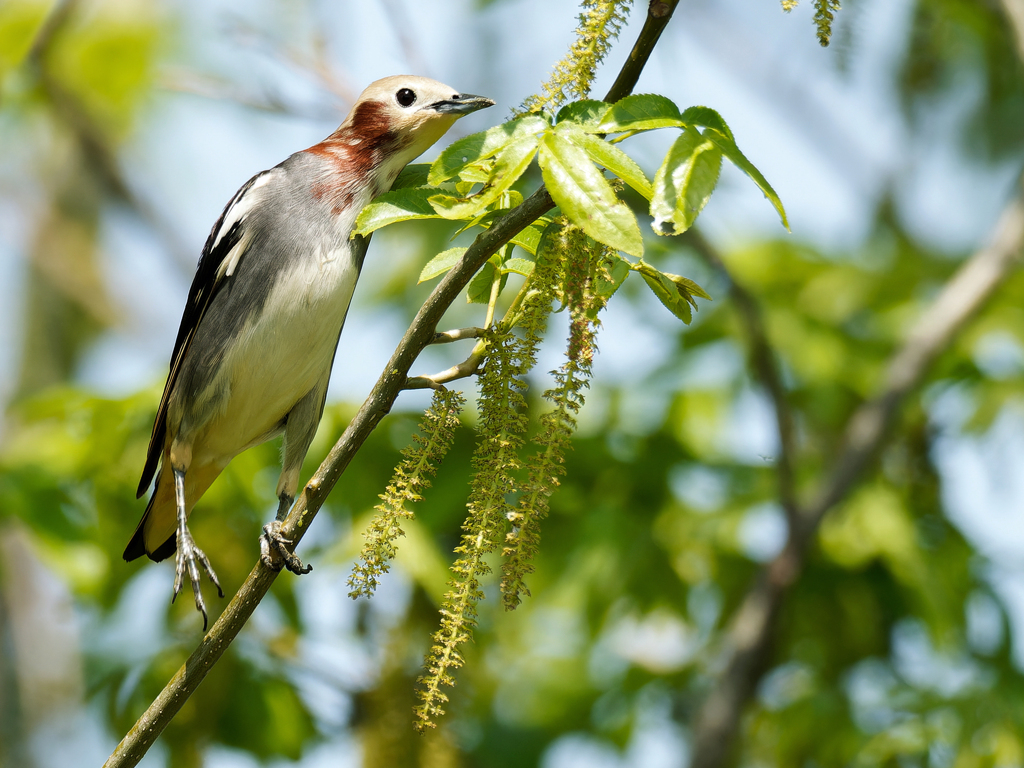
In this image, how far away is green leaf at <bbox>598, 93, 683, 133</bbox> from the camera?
2174mm

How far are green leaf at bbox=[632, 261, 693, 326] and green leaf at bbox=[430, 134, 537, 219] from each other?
38 cm

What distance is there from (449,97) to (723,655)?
4106 mm

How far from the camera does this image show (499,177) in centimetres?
228

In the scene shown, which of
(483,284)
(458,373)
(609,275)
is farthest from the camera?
(483,284)

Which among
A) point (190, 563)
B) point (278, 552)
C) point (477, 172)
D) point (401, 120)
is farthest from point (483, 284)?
point (190, 563)

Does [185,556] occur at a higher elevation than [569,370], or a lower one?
lower

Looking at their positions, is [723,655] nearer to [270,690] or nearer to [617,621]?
[617,621]

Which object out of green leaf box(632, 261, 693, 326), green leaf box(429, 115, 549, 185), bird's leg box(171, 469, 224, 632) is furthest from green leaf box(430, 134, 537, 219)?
bird's leg box(171, 469, 224, 632)

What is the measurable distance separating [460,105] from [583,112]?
4.85ft

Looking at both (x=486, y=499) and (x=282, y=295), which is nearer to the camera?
(x=486, y=499)

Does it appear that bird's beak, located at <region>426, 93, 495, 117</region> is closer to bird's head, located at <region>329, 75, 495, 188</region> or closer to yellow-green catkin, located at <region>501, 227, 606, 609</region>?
bird's head, located at <region>329, 75, 495, 188</region>

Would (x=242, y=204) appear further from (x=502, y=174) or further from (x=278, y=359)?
(x=502, y=174)

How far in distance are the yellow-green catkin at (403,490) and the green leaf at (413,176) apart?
1082 millimetres

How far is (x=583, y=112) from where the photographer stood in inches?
88.7
